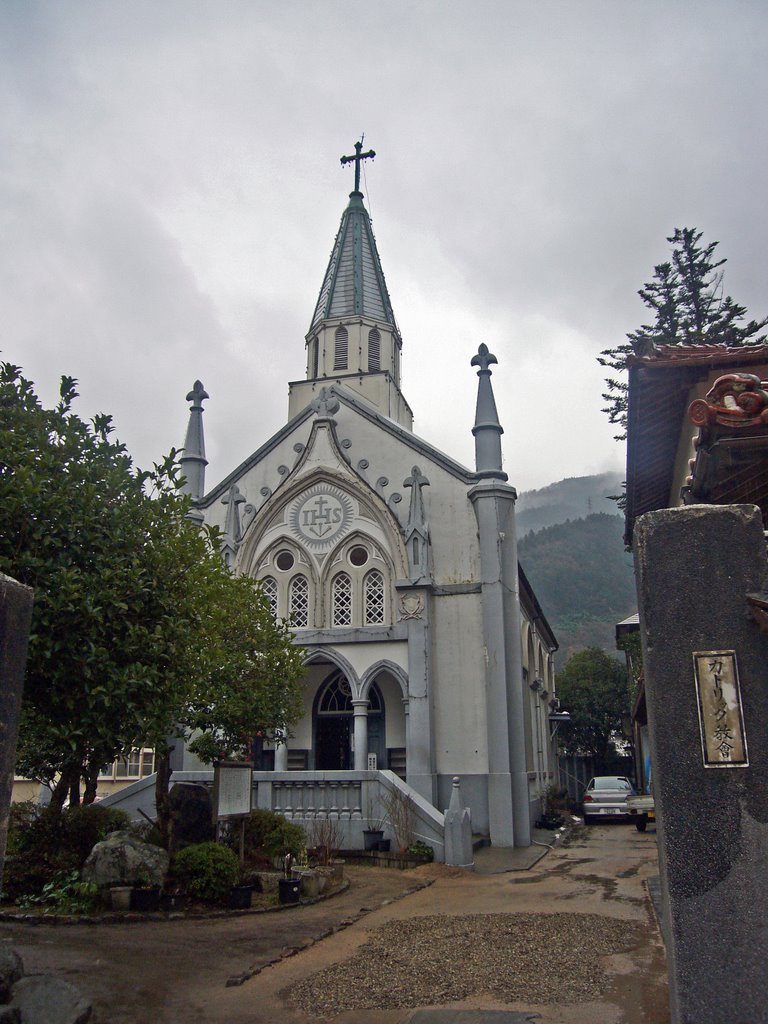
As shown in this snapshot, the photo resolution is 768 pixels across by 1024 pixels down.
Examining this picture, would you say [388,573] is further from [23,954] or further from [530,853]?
[23,954]

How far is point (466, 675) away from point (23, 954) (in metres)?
14.3

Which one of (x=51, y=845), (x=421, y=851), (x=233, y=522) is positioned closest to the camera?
(x=51, y=845)

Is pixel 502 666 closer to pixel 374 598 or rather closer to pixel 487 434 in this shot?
pixel 374 598

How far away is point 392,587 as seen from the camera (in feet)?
76.6

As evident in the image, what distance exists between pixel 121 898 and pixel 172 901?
0.68m

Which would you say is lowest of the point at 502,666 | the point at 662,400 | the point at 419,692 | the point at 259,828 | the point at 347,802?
the point at 259,828

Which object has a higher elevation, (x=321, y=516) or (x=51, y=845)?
(x=321, y=516)

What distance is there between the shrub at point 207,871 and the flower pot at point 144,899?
66 centimetres

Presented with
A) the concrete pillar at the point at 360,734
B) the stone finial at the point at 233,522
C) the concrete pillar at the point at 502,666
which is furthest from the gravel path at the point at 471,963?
the stone finial at the point at 233,522

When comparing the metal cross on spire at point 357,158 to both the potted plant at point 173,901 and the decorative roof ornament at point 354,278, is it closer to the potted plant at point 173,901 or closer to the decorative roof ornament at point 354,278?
the decorative roof ornament at point 354,278

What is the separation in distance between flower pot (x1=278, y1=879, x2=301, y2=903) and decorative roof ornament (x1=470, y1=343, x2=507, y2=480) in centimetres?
1350

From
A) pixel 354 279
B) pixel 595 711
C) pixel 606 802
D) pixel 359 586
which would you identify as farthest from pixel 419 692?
pixel 595 711

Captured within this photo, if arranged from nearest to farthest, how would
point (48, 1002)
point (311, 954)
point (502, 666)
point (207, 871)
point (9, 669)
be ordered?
point (9, 669) → point (48, 1002) → point (311, 954) → point (207, 871) → point (502, 666)

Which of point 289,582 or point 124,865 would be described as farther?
point 289,582
